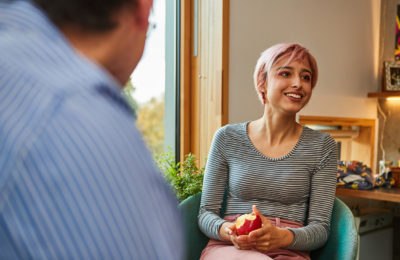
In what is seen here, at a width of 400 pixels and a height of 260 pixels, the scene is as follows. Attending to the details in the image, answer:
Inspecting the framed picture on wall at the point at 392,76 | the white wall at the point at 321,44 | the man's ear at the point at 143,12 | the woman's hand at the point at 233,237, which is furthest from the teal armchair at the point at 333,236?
the framed picture on wall at the point at 392,76

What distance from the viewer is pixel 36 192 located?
0.31 meters

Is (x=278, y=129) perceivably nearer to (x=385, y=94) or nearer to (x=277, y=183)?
(x=277, y=183)

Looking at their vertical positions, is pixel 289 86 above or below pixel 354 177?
above

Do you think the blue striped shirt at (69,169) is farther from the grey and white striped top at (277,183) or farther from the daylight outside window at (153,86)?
the daylight outside window at (153,86)

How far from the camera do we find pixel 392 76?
11.4 feet

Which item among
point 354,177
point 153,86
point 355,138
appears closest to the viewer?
point 153,86

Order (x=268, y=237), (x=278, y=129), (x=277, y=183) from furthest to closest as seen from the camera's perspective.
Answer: (x=278, y=129) → (x=277, y=183) → (x=268, y=237)

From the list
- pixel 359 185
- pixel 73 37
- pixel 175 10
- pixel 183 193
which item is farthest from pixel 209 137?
pixel 73 37

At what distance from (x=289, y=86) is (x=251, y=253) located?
60 centimetres

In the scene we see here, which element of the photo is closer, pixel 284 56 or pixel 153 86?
pixel 284 56

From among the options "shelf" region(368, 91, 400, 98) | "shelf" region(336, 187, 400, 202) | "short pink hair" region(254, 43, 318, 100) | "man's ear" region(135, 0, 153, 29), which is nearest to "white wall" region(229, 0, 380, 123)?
"shelf" region(368, 91, 400, 98)

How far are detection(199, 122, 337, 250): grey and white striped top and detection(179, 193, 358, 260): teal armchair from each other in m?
0.06

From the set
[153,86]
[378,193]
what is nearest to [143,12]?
[153,86]

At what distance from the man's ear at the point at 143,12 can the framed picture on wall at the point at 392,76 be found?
3422 mm
